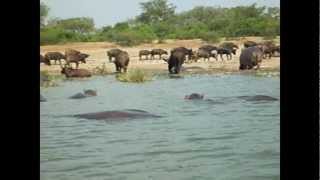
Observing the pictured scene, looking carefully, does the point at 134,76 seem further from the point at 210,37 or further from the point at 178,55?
the point at 210,37

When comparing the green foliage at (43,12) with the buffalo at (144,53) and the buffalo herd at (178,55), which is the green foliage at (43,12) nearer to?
the buffalo herd at (178,55)

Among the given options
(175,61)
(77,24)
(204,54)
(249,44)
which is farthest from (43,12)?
(249,44)

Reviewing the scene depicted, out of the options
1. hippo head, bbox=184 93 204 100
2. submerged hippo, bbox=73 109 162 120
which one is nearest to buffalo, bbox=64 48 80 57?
submerged hippo, bbox=73 109 162 120

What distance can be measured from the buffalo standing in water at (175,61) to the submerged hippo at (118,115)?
20 centimetres

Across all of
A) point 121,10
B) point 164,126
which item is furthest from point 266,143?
point 121,10

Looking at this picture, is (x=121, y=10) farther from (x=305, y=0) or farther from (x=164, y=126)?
(x=305, y=0)

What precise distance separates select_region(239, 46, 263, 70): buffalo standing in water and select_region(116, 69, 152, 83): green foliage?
0.39 metres

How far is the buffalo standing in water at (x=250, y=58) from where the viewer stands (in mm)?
1759

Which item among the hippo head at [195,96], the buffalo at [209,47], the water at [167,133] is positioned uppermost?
the buffalo at [209,47]

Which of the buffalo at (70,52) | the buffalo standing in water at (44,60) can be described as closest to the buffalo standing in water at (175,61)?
the buffalo at (70,52)

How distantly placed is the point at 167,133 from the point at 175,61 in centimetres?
29

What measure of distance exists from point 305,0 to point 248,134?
1.87ft

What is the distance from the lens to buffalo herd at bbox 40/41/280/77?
1702 millimetres
